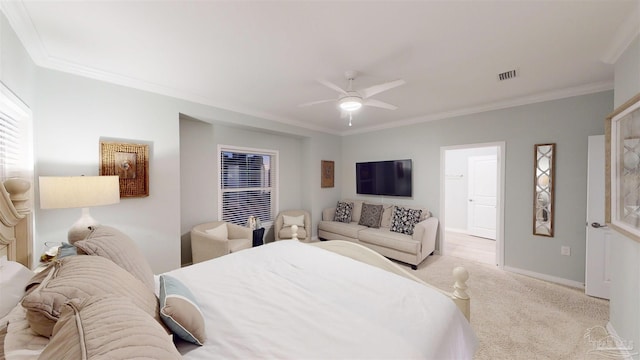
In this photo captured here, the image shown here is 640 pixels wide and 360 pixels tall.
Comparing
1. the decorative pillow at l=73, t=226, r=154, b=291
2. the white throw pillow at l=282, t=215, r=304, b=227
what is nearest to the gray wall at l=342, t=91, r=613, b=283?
the white throw pillow at l=282, t=215, r=304, b=227

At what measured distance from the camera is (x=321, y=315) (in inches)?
48.7

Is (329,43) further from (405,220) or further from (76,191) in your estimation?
(405,220)

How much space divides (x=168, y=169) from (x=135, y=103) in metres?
0.82

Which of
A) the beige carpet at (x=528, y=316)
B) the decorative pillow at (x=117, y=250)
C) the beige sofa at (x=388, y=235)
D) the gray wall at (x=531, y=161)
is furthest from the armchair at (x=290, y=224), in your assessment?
A: the decorative pillow at (x=117, y=250)

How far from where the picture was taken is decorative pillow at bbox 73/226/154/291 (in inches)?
46.6

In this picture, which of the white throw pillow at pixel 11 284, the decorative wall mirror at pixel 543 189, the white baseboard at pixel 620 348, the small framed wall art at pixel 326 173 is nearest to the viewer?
the white throw pillow at pixel 11 284

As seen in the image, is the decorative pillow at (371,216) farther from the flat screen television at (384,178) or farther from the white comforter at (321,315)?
the white comforter at (321,315)

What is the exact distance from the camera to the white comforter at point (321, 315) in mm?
1016

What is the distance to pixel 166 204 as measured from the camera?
294 cm

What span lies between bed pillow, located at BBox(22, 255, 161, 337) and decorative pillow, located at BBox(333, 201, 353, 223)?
159 inches

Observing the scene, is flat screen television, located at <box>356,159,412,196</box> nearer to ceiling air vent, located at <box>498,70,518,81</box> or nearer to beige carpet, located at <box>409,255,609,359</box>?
beige carpet, located at <box>409,255,609,359</box>

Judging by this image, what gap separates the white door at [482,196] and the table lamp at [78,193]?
6.77 meters

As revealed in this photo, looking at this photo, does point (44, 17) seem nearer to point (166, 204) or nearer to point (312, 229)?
point (166, 204)

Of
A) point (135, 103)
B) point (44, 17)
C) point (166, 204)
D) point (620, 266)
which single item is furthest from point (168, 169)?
point (620, 266)
